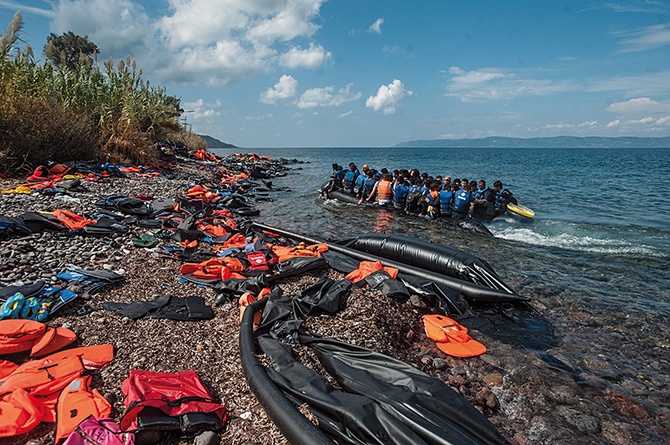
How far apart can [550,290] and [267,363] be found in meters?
→ 5.80

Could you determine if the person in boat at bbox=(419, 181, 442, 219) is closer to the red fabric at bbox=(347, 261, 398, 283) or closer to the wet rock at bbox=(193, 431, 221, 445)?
the red fabric at bbox=(347, 261, 398, 283)

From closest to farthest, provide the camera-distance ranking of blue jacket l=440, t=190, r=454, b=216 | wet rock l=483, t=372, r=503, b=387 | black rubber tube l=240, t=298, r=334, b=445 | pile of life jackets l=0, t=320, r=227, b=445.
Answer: black rubber tube l=240, t=298, r=334, b=445 → pile of life jackets l=0, t=320, r=227, b=445 → wet rock l=483, t=372, r=503, b=387 → blue jacket l=440, t=190, r=454, b=216

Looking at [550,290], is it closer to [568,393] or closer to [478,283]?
[478,283]

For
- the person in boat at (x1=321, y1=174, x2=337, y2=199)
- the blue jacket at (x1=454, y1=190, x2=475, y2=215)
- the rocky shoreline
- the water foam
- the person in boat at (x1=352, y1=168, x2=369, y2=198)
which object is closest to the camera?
the rocky shoreline

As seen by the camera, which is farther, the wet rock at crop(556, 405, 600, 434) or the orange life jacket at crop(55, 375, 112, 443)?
the wet rock at crop(556, 405, 600, 434)

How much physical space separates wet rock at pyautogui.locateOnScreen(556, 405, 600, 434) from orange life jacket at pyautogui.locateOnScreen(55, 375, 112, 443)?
427 cm

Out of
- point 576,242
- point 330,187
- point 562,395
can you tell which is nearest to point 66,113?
point 330,187

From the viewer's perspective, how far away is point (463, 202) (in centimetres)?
1252

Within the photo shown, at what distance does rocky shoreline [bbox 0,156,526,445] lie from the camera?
10.6 ft

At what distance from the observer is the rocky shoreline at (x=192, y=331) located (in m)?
3.24

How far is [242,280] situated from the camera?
5668mm

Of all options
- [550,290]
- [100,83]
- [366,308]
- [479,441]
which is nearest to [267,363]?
[366,308]

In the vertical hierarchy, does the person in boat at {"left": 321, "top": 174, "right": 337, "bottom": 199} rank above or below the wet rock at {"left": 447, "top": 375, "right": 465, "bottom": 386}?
above

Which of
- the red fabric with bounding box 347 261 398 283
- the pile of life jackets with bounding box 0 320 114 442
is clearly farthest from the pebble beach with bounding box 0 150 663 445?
the red fabric with bounding box 347 261 398 283
